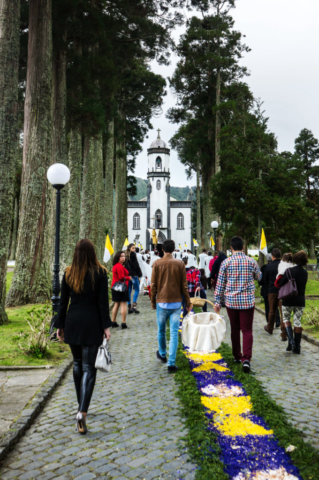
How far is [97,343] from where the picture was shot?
12.2 feet

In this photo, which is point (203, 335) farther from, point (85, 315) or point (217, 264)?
point (217, 264)

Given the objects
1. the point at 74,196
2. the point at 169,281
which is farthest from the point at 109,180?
the point at 169,281

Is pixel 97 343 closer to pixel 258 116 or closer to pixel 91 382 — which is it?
pixel 91 382

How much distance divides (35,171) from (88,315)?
Answer: 7.14 m

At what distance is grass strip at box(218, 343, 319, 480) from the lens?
2.95 meters

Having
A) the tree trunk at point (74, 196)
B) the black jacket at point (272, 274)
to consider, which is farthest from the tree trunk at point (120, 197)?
the black jacket at point (272, 274)

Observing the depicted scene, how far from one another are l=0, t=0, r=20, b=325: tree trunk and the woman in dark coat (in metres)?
5.57

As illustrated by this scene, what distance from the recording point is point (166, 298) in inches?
221

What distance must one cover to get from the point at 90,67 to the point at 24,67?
2.32 m

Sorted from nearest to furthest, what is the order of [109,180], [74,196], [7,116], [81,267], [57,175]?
[81,267], [57,175], [7,116], [74,196], [109,180]

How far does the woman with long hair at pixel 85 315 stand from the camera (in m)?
3.70

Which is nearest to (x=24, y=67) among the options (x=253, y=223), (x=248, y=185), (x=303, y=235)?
(x=248, y=185)

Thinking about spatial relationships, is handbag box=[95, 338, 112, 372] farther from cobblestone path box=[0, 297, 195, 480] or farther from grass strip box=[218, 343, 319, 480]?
grass strip box=[218, 343, 319, 480]

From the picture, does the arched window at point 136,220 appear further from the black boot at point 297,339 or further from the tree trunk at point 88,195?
the black boot at point 297,339
